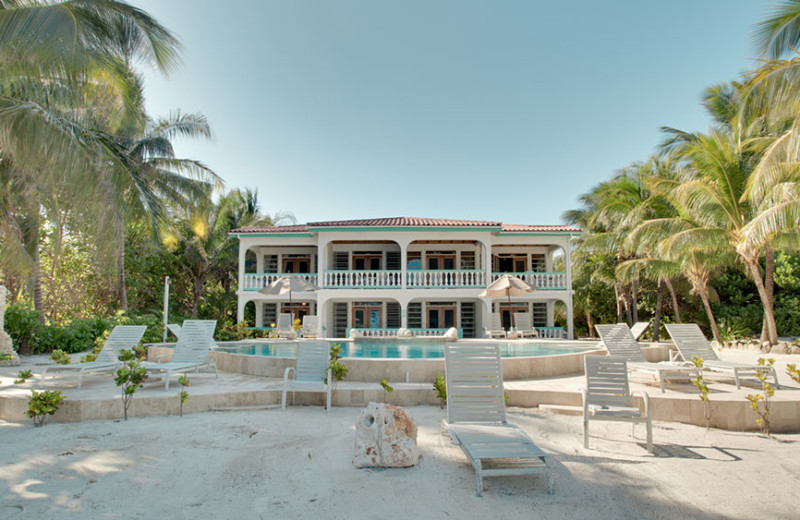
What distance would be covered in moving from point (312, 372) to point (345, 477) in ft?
11.1

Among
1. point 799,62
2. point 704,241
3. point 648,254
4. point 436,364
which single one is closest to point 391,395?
→ point 436,364

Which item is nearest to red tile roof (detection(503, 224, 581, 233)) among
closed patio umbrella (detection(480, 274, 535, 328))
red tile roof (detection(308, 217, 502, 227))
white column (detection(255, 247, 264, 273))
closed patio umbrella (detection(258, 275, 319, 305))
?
red tile roof (detection(308, 217, 502, 227))

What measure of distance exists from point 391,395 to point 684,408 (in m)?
4.25

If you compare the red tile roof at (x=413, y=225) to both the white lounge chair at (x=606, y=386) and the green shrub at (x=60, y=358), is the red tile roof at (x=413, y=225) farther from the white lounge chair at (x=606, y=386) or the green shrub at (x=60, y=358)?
the white lounge chair at (x=606, y=386)

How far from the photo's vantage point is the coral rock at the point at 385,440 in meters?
4.28

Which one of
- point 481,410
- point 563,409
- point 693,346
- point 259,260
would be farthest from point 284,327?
point 693,346

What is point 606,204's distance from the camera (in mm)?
19828

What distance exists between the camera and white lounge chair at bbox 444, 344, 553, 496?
13.4 ft

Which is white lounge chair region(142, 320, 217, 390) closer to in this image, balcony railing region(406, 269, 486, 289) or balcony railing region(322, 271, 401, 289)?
balcony railing region(322, 271, 401, 289)

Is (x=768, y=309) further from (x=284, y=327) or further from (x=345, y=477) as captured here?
(x=284, y=327)

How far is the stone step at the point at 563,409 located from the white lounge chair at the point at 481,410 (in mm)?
2089

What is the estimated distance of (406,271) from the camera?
18672 mm

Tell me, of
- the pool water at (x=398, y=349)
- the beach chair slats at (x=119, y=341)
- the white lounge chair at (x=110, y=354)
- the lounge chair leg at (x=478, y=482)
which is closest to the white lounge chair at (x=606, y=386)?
the lounge chair leg at (x=478, y=482)

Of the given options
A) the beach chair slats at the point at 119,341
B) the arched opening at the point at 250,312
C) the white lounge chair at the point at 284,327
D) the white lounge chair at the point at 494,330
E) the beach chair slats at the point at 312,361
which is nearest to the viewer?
the beach chair slats at the point at 312,361
